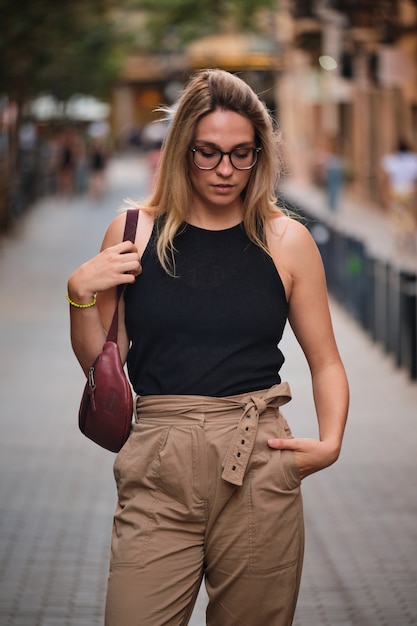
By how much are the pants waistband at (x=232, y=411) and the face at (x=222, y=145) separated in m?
0.49

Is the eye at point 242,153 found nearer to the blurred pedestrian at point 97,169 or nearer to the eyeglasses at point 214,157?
the eyeglasses at point 214,157

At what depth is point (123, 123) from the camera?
351 feet

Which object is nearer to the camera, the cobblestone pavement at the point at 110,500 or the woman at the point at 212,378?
the woman at the point at 212,378

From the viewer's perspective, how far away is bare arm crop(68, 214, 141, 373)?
11.3 feet

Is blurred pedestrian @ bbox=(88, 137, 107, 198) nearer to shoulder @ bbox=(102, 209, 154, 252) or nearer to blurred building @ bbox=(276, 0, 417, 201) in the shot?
blurred building @ bbox=(276, 0, 417, 201)

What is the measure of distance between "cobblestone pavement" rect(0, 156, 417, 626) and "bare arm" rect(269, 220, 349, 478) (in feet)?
7.93

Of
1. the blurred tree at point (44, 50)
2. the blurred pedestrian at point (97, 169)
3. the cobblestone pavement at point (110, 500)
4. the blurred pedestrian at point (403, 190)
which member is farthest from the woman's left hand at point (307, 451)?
the blurred pedestrian at point (97, 169)

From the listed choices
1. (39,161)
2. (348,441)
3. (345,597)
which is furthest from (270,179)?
(39,161)

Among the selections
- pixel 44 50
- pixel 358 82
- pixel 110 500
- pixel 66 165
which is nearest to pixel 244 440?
pixel 110 500

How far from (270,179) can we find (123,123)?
105 m

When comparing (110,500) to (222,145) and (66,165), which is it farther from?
(66,165)

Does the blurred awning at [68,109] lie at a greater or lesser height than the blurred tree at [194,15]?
lesser

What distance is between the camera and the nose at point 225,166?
3436 millimetres

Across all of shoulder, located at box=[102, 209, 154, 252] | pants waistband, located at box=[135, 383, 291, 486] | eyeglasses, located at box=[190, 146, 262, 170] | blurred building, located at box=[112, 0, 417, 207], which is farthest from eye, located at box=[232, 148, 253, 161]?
blurred building, located at box=[112, 0, 417, 207]
